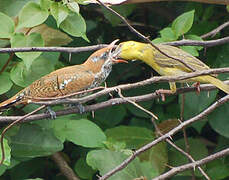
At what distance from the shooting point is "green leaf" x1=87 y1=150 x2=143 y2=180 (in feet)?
11.5

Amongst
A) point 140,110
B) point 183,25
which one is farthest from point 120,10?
point 140,110

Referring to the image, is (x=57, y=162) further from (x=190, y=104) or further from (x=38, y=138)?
(x=190, y=104)

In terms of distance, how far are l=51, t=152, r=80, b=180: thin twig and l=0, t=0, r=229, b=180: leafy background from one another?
0.26ft

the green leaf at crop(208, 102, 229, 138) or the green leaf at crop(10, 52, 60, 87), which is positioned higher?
the green leaf at crop(10, 52, 60, 87)

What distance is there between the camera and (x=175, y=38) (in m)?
3.87

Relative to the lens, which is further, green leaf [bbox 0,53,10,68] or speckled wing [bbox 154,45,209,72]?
green leaf [bbox 0,53,10,68]

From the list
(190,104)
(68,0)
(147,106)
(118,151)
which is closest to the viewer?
(68,0)

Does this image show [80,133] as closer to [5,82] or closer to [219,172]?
[5,82]

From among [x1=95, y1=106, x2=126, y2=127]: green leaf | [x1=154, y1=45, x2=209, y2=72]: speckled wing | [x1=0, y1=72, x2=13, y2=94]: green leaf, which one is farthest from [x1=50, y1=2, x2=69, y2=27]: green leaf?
[x1=95, y1=106, x2=126, y2=127]: green leaf

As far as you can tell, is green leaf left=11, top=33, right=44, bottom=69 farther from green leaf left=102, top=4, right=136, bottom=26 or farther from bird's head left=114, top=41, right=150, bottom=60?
green leaf left=102, top=4, right=136, bottom=26

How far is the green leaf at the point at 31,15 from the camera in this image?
340 centimetres

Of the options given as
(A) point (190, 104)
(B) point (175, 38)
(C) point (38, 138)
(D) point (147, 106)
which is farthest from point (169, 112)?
(C) point (38, 138)

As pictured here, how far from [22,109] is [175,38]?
1.04 meters

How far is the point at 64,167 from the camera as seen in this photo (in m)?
Result: 4.25
